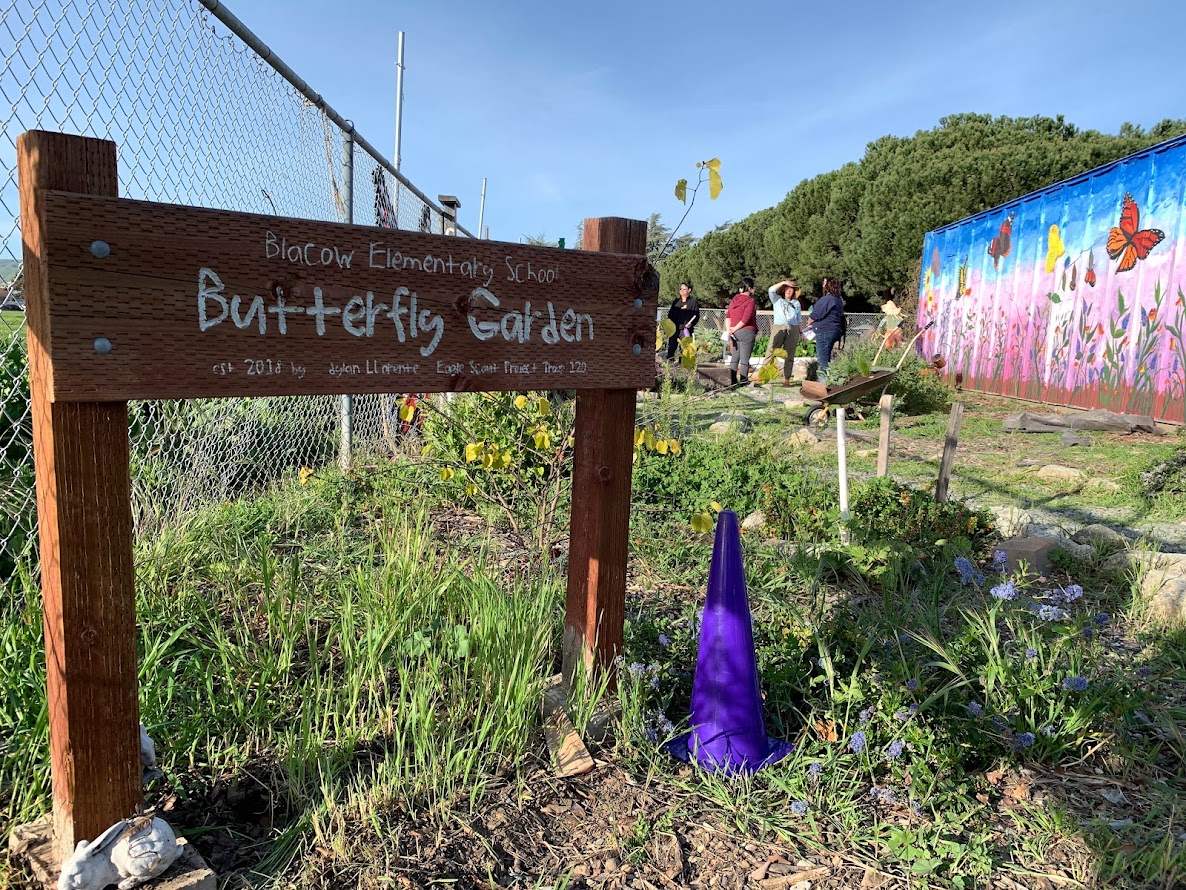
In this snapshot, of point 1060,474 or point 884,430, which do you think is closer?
point 884,430

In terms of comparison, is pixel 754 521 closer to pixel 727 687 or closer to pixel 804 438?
pixel 727 687

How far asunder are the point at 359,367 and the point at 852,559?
8.08ft

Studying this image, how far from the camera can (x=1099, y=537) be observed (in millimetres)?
3977

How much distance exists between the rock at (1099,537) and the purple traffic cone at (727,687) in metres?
2.82

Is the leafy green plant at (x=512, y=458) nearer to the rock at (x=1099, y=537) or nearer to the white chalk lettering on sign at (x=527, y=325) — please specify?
the white chalk lettering on sign at (x=527, y=325)

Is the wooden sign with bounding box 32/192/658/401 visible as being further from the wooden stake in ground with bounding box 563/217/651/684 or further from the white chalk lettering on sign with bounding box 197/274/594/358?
the wooden stake in ground with bounding box 563/217/651/684

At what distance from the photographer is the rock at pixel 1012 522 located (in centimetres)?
423

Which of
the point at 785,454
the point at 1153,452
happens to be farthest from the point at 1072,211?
the point at 785,454

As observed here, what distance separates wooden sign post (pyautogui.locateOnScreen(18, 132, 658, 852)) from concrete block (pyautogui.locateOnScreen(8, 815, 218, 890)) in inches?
2.1

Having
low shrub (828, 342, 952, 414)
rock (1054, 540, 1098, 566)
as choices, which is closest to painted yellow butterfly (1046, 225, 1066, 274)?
low shrub (828, 342, 952, 414)

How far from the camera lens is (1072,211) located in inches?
416

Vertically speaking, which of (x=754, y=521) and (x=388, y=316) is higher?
(x=388, y=316)

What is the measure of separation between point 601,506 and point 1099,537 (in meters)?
3.30

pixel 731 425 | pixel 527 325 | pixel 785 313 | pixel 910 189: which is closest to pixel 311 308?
pixel 527 325
